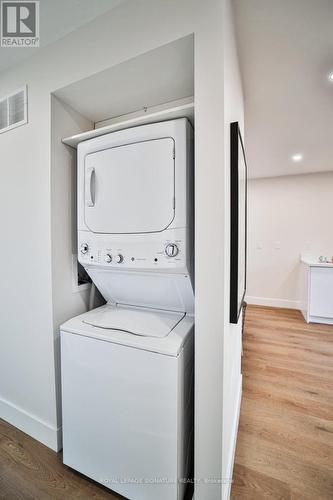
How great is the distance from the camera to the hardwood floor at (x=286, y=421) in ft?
4.05

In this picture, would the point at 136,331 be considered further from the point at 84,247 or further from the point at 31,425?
the point at 31,425

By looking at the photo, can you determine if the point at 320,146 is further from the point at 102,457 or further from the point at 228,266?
the point at 102,457

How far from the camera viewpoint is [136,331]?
1.11m

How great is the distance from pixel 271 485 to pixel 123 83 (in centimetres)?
243

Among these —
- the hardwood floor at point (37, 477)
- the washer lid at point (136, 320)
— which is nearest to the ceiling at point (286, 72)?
the washer lid at point (136, 320)

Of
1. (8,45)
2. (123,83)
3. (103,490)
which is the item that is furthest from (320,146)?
(103,490)

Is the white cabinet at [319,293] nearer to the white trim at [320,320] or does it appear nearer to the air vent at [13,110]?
the white trim at [320,320]

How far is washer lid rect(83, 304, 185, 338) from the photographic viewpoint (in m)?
1.12

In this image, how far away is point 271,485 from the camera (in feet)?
4.02

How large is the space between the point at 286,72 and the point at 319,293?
10.6 ft

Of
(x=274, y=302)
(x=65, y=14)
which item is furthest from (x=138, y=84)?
(x=274, y=302)

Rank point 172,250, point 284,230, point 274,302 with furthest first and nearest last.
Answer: point 274,302 → point 284,230 → point 172,250

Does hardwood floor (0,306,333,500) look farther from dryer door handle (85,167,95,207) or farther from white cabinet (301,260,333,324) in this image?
dryer door handle (85,167,95,207)

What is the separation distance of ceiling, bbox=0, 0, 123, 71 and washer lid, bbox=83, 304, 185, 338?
65.2 inches
